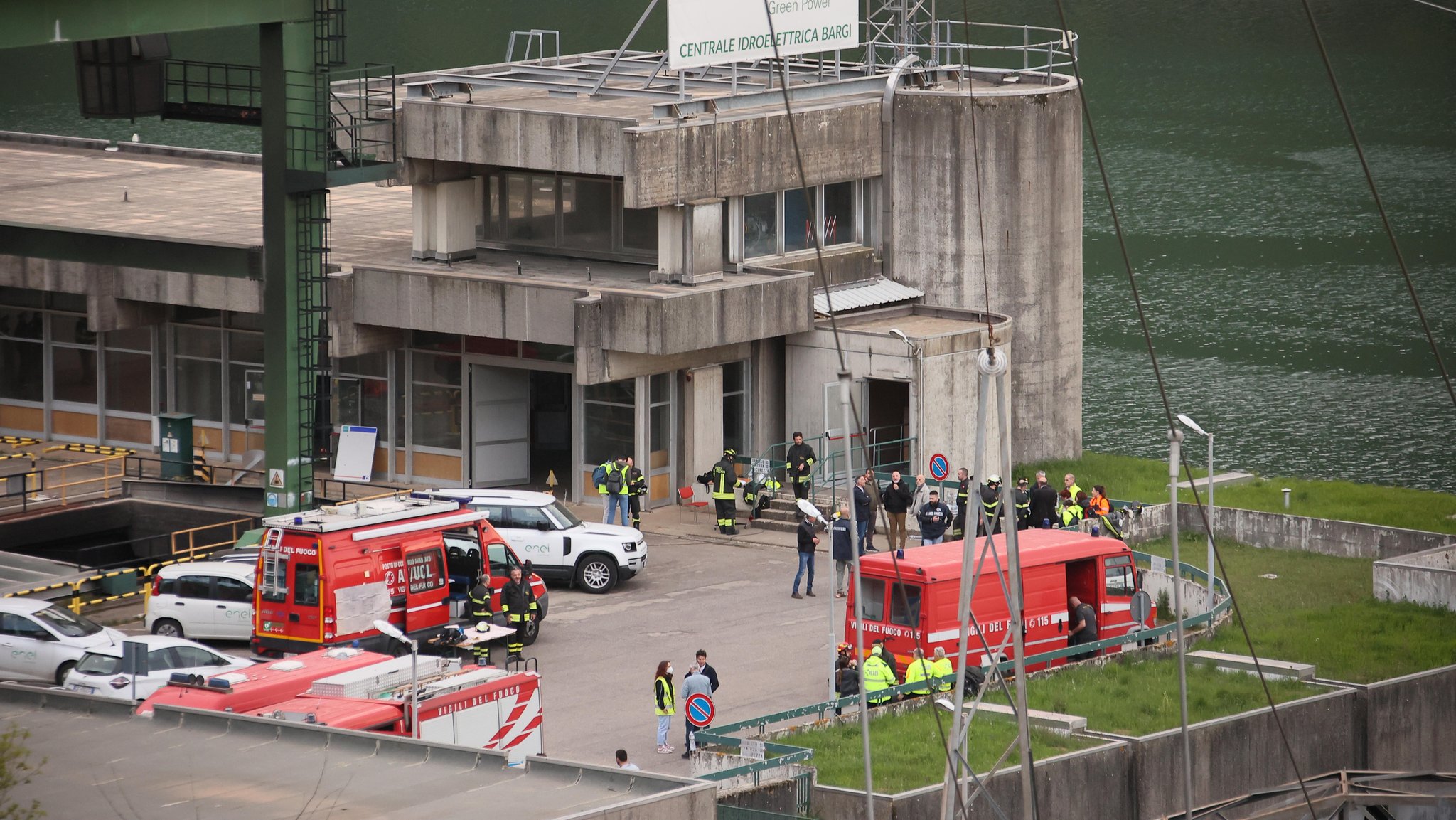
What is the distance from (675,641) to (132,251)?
1277 centimetres

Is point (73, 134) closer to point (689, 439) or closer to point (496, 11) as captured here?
point (496, 11)

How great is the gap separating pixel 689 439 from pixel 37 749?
18947mm

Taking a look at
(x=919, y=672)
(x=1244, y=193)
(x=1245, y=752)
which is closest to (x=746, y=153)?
(x=919, y=672)

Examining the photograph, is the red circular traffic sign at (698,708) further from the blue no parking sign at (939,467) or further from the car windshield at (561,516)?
the blue no parking sign at (939,467)

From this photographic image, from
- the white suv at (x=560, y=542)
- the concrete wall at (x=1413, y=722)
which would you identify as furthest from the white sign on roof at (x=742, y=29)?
the concrete wall at (x=1413, y=722)

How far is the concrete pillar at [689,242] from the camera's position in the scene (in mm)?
36094

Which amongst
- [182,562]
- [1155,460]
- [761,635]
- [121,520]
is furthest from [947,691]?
[1155,460]

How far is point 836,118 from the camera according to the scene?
3859 centimetres

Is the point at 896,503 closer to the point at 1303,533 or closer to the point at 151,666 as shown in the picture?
the point at 1303,533

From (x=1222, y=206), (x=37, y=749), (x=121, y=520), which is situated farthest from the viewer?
(x=1222, y=206)

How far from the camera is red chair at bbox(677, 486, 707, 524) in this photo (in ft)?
119

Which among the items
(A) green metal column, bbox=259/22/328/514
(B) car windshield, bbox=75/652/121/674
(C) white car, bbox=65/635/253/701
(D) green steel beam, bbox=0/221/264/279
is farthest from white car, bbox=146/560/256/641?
(D) green steel beam, bbox=0/221/264/279

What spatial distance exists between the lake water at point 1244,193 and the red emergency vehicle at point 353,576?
2421 centimetres

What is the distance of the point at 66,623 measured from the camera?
87.1 feet
